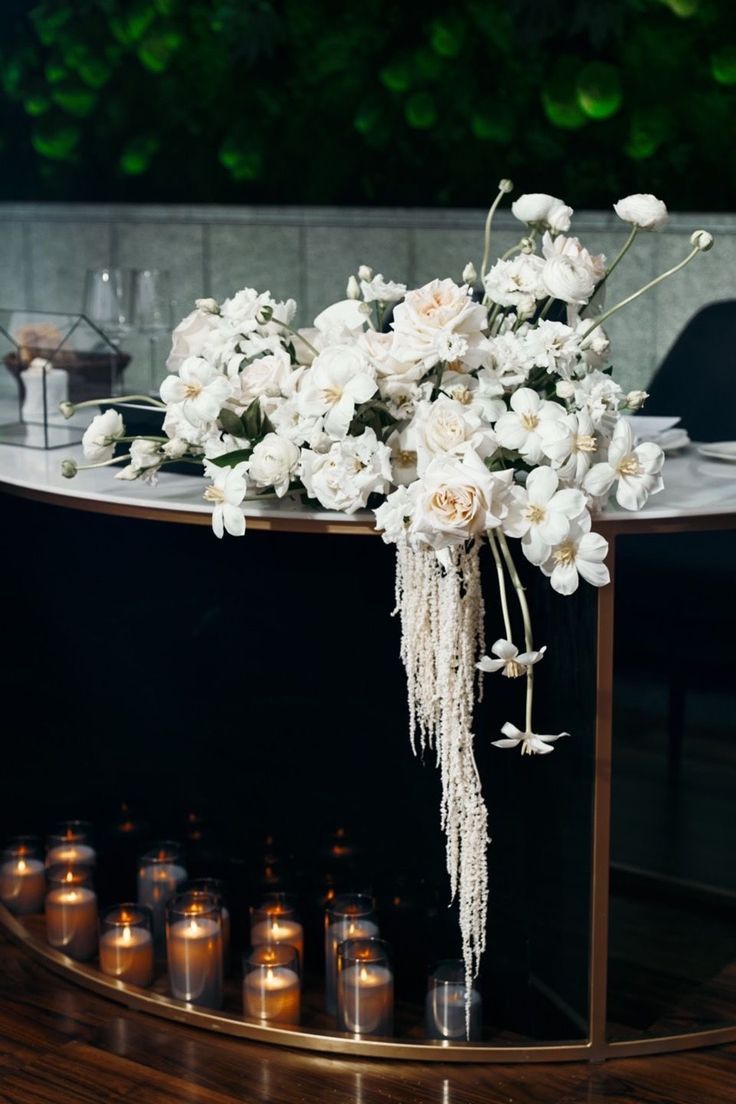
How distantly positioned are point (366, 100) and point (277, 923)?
3.55 m

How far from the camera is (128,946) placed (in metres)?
2.46

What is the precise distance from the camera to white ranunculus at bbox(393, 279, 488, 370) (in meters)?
2.00

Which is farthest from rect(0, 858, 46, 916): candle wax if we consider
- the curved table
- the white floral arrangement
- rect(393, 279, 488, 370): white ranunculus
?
rect(393, 279, 488, 370): white ranunculus

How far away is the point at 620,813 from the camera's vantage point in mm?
3105

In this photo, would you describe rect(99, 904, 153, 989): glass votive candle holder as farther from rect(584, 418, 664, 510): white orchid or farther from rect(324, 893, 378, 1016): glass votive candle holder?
rect(584, 418, 664, 510): white orchid

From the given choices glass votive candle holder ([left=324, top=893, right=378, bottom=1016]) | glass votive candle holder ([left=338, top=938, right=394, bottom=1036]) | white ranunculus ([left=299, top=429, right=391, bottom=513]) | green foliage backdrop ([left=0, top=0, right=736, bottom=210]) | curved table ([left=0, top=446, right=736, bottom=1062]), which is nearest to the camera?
white ranunculus ([left=299, top=429, right=391, bottom=513])

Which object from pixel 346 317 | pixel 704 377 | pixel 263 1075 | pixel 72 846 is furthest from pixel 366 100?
pixel 263 1075

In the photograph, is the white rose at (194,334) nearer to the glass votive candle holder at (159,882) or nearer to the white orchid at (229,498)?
the white orchid at (229,498)

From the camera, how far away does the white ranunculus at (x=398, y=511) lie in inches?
76.4

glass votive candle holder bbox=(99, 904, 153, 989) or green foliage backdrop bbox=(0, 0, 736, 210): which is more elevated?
green foliage backdrop bbox=(0, 0, 736, 210)

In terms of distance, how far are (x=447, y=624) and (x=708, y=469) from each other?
0.63 meters

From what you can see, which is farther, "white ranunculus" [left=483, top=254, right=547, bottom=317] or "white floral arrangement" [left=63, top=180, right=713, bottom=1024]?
"white ranunculus" [left=483, top=254, right=547, bottom=317]

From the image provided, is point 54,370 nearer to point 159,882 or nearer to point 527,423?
point 159,882

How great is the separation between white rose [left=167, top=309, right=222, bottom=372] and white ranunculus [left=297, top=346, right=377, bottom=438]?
21 cm
